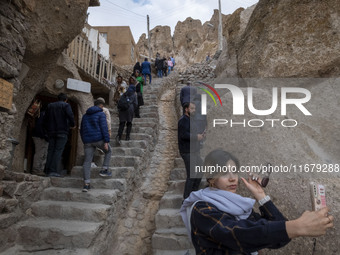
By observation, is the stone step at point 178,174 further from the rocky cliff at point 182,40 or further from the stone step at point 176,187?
the rocky cliff at point 182,40

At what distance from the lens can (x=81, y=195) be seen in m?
3.98

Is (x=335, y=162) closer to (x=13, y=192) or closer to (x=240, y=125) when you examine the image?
(x=240, y=125)

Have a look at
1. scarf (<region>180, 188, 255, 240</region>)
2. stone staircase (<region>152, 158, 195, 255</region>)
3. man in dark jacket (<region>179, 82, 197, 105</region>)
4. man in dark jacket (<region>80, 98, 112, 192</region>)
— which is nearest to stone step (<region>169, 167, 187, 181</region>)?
stone staircase (<region>152, 158, 195, 255</region>)

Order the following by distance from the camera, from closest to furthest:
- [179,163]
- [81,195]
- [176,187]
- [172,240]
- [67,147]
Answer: [172,240]
[81,195]
[176,187]
[179,163]
[67,147]

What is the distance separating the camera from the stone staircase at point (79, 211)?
3205 millimetres

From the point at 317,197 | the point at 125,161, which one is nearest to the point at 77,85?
the point at 125,161

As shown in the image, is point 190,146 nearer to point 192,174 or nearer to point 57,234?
point 192,174

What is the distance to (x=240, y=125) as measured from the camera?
12.2 feet

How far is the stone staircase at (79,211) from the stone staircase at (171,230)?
0.73 metres

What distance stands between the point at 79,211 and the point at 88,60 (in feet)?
19.4

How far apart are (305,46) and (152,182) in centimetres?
382

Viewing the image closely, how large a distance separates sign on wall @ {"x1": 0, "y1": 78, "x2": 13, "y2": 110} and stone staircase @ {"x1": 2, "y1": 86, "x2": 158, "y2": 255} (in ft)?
5.36

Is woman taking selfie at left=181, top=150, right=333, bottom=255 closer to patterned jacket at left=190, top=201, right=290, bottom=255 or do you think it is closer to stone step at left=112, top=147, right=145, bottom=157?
patterned jacket at left=190, top=201, right=290, bottom=255

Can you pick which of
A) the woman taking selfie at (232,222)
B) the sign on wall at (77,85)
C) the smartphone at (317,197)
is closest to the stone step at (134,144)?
the sign on wall at (77,85)
